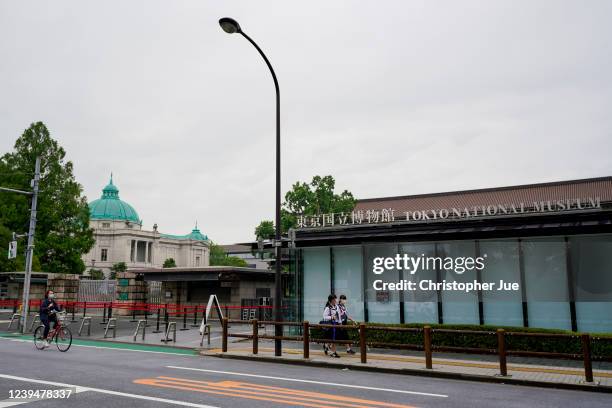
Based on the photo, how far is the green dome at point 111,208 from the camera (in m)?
119

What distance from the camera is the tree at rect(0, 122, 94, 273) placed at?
4612 cm

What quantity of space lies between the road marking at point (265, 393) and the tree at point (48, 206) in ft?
130

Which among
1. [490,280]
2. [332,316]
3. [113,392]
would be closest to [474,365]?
[332,316]

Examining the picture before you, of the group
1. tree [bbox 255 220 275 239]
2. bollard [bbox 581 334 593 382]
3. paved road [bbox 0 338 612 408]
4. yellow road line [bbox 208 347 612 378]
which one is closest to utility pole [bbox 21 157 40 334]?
paved road [bbox 0 338 612 408]

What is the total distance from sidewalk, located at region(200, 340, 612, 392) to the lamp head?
973cm

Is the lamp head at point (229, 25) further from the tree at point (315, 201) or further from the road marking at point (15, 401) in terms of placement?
the tree at point (315, 201)

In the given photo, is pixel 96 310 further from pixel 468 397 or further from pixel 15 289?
pixel 468 397

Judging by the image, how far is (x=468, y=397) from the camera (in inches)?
376

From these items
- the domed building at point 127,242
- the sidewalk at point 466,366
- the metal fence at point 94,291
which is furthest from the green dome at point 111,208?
the sidewalk at point 466,366

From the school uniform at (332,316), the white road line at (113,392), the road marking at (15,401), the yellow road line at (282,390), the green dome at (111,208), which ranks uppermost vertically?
the green dome at (111,208)

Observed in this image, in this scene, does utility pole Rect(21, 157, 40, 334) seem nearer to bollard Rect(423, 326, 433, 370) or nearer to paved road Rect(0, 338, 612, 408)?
paved road Rect(0, 338, 612, 408)

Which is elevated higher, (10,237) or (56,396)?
(10,237)

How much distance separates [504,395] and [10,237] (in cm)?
4517

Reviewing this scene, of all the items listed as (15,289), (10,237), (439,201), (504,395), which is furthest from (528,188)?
(10,237)
